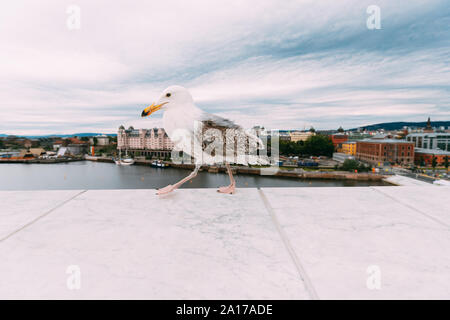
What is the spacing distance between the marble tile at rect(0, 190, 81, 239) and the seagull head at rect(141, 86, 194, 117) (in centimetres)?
105

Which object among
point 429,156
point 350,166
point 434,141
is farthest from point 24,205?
point 434,141

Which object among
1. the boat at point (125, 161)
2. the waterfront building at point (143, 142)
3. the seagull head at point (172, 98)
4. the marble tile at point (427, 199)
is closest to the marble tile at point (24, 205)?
the seagull head at point (172, 98)

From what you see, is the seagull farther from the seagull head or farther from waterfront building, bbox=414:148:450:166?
waterfront building, bbox=414:148:450:166


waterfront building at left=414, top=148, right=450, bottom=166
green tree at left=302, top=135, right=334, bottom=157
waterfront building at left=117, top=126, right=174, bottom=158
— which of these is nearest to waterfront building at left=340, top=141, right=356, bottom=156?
green tree at left=302, top=135, right=334, bottom=157

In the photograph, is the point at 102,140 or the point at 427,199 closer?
the point at 427,199

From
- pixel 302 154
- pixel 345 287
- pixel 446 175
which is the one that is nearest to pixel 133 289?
pixel 345 287

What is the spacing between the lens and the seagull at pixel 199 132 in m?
2.37

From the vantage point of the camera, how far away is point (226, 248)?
104 cm

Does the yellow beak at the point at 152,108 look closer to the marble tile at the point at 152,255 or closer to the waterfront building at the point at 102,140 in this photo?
the marble tile at the point at 152,255

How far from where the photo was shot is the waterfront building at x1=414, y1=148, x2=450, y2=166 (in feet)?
128

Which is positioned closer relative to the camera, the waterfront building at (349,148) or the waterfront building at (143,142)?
the waterfront building at (143,142)

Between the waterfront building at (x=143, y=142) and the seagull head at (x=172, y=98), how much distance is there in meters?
37.3

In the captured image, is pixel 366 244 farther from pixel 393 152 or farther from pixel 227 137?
pixel 393 152

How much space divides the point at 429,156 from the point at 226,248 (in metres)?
50.7
